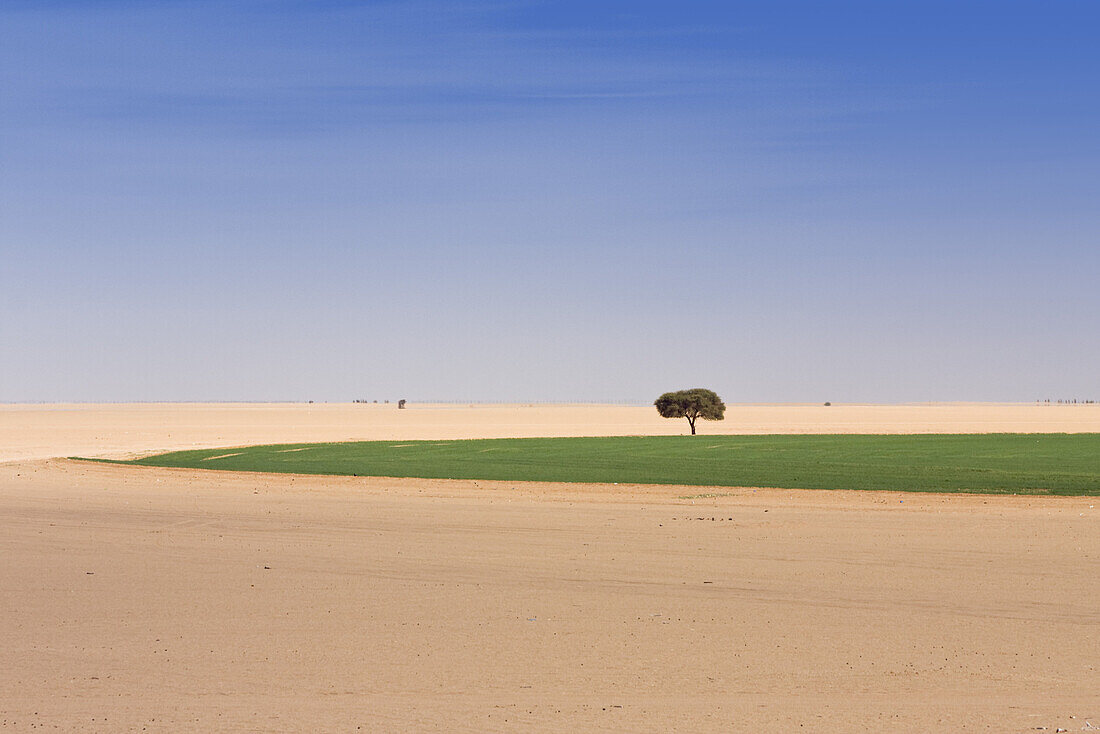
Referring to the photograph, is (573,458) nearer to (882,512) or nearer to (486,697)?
(882,512)

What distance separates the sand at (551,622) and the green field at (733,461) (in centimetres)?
728

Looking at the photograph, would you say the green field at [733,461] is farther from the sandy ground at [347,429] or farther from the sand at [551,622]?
the sandy ground at [347,429]

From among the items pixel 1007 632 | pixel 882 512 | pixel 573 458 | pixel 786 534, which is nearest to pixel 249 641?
pixel 1007 632

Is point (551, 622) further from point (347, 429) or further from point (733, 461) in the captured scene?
point (347, 429)

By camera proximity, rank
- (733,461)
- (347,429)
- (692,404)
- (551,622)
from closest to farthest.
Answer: (551,622)
(733,461)
(692,404)
(347,429)

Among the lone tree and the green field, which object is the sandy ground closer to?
the lone tree

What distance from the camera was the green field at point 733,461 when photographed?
2637 cm

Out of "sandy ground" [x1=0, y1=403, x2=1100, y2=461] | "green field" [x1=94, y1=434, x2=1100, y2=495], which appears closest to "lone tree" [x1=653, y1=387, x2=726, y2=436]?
"sandy ground" [x1=0, y1=403, x2=1100, y2=461]

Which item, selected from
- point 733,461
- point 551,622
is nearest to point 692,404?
point 733,461

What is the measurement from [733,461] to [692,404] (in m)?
28.2

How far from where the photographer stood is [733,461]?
108ft

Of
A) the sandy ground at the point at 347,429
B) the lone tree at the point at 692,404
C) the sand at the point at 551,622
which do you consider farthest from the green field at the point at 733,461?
the lone tree at the point at 692,404

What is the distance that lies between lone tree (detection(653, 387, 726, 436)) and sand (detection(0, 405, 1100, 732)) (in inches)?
1625

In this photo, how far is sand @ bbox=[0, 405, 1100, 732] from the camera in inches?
292
